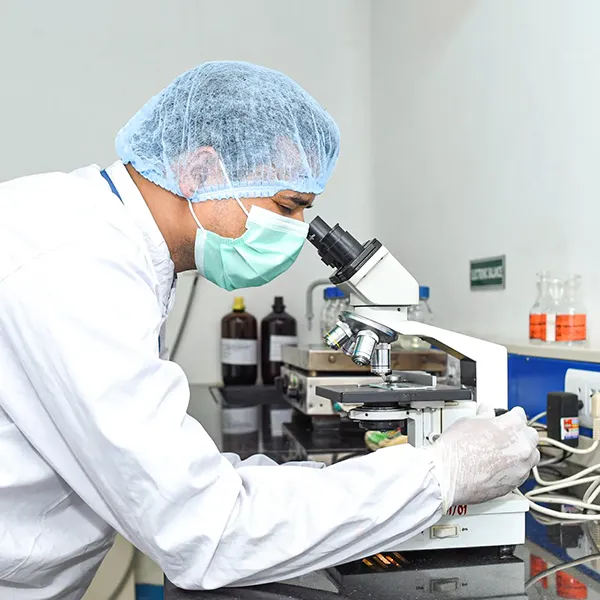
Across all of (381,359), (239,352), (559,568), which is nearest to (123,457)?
(381,359)

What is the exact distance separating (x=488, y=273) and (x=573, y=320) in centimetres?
48

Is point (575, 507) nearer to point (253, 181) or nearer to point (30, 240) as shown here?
point (253, 181)

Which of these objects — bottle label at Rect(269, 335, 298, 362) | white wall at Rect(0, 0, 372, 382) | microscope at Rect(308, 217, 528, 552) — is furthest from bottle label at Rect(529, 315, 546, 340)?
white wall at Rect(0, 0, 372, 382)

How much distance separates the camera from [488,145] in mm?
1932

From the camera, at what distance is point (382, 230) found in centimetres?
271

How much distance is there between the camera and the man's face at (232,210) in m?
1.00

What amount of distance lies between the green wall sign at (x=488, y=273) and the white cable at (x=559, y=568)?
3.42ft

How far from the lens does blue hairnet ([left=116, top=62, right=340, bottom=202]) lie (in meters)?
0.99

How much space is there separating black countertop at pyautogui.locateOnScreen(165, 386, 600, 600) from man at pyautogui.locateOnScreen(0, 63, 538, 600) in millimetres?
28

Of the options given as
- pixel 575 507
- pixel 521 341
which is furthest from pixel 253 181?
pixel 521 341

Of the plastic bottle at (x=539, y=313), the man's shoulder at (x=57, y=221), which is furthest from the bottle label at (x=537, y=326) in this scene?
the man's shoulder at (x=57, y=221)

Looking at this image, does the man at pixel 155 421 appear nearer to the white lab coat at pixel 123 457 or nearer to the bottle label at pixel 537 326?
the white lab coat at pixel 123 457

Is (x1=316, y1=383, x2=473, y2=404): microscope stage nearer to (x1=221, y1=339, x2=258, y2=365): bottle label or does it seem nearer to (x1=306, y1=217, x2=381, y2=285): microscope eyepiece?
(x1=306, y1=217, x2=381, y2=285): microscope eyepiece

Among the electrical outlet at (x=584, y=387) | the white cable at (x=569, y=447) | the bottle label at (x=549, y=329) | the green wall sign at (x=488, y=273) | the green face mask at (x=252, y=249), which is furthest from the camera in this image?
the green wall sign at (x=488, y=273)
